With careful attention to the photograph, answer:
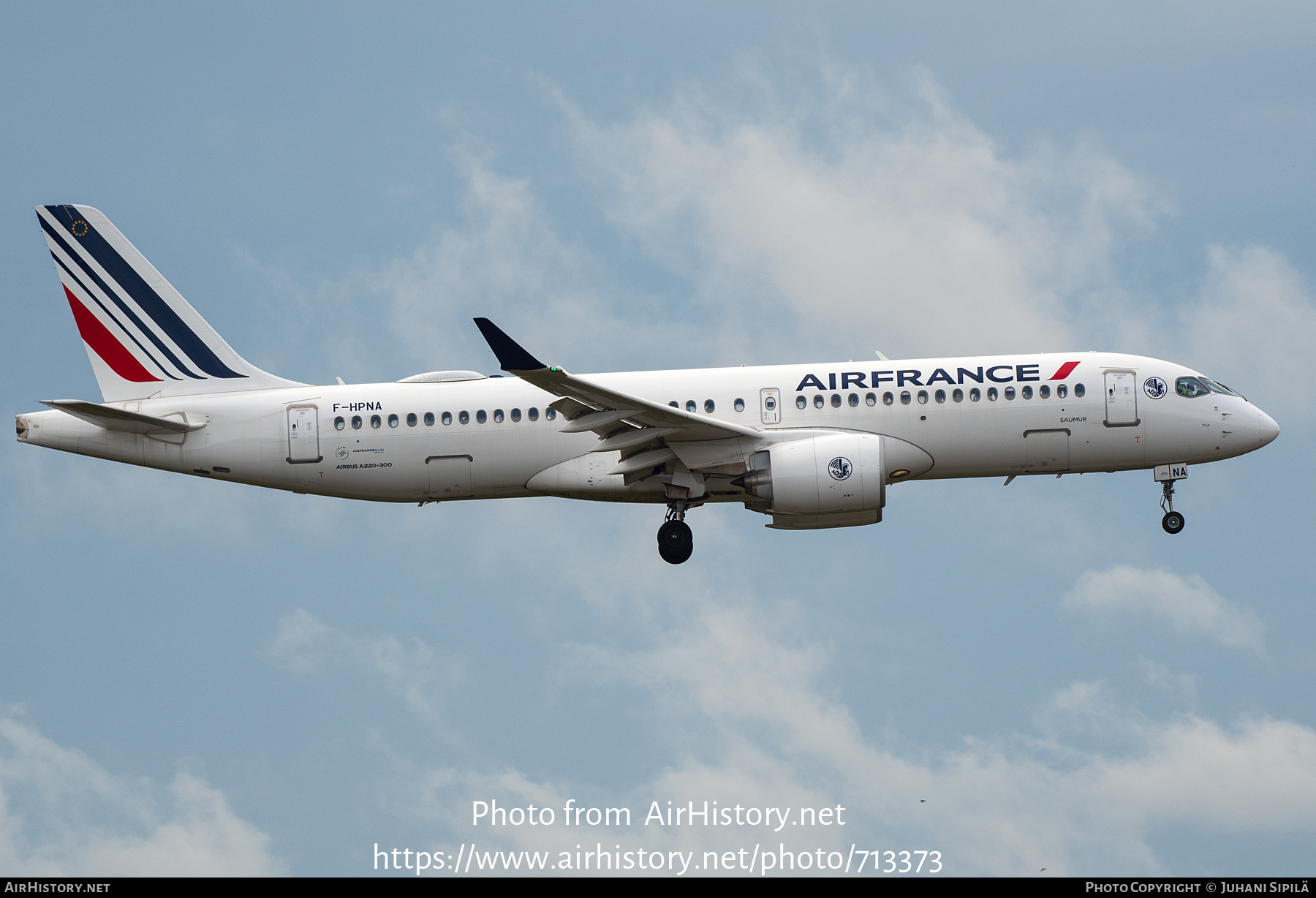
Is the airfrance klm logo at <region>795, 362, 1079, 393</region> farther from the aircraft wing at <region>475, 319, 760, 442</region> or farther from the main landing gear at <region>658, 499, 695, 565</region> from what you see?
the main landing gear at <region>658, 499, 695, 565</region>

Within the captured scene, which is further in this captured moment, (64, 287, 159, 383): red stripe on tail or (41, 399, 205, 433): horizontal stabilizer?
(64, 287, 159, 383): red stripe on tail

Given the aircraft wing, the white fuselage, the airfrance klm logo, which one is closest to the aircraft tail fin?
the white fuselage

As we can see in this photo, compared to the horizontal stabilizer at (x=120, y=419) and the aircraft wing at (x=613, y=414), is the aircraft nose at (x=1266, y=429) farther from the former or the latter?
the horizontal stabilizer at (x=120, y=419)

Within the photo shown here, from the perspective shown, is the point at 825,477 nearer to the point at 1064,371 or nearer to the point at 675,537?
the point at 675,537

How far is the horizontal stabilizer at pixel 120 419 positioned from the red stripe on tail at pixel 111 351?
1621 millimetres

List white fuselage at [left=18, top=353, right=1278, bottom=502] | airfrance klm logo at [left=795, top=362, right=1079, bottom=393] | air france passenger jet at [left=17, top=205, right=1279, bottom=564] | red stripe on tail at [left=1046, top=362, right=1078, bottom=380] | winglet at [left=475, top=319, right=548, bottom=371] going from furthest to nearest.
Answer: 1. red stripe on tail at [left=1046, top=362, right=1078, bottom=380]
2. airfrance klm logo at [left=795, top=362, right=1079, bottom=393]
3. white fuselage at [left=18, top=353, right=1278, bottom=502]
4. air france passenger jet at [left=17, top=205, right=1279, bottom=564]
5. winglet at [left=475, top=319, right=548, bottom=371]

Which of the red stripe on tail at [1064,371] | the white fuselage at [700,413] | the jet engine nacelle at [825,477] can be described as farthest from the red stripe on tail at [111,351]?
the red stripe on tail at [1064,371]

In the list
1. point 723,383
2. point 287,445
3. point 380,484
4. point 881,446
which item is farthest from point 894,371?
point 287,445

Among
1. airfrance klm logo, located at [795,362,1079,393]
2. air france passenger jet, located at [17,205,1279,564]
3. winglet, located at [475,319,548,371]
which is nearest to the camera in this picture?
winglet, located at [475,319,548,371]

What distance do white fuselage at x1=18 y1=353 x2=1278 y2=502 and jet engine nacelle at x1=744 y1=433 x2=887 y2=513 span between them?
0.84 m

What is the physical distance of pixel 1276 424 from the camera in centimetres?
3094

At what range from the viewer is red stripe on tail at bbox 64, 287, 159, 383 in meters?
32.2

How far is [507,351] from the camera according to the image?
25.2 meters

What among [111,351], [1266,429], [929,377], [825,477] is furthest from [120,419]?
[1266,429]
